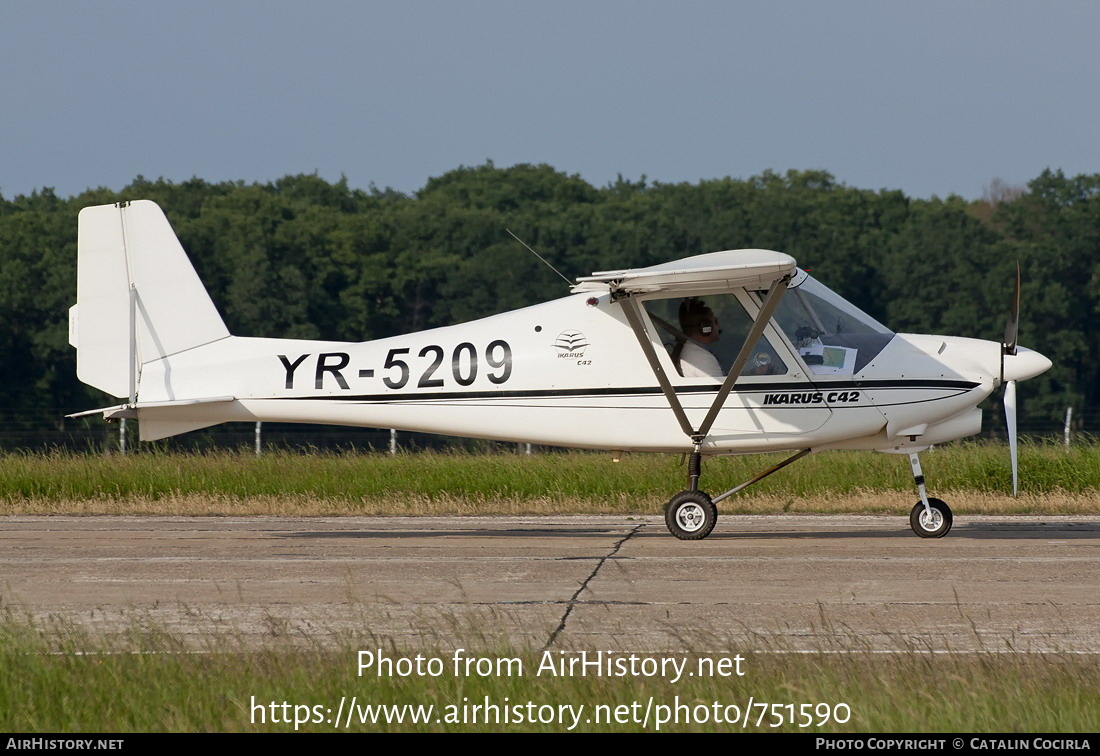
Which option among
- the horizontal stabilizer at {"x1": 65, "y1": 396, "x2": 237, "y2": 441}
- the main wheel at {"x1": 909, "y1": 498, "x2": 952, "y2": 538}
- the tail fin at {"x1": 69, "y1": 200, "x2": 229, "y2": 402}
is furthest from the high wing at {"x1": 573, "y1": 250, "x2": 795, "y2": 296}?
the tail fin at {"x1": 69, "y1": 200, "x2": 229, "y2": 402}

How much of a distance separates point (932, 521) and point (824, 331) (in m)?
2.10

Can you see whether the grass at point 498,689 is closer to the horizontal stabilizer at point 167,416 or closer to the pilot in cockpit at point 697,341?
the pilot in cockpit at point 697,341

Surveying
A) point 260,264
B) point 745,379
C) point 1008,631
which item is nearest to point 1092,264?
point 260,264

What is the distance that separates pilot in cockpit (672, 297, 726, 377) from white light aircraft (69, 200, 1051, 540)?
0.04 ft

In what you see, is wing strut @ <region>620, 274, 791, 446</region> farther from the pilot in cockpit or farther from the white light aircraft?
the pilot in cockpit

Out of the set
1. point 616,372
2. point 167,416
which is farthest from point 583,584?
point 167,416

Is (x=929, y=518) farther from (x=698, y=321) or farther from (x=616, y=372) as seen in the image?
(x=616, y=372)

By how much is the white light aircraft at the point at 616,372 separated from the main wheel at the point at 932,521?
0.01 m

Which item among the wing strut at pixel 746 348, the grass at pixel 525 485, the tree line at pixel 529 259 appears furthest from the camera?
the tree line at pixel 529 259

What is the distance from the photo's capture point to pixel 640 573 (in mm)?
10086

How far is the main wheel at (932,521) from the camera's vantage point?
12422 millimetres

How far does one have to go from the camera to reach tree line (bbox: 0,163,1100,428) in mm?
48125

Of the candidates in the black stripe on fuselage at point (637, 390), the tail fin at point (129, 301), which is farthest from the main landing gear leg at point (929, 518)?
the tail fin at point (129, 301)
